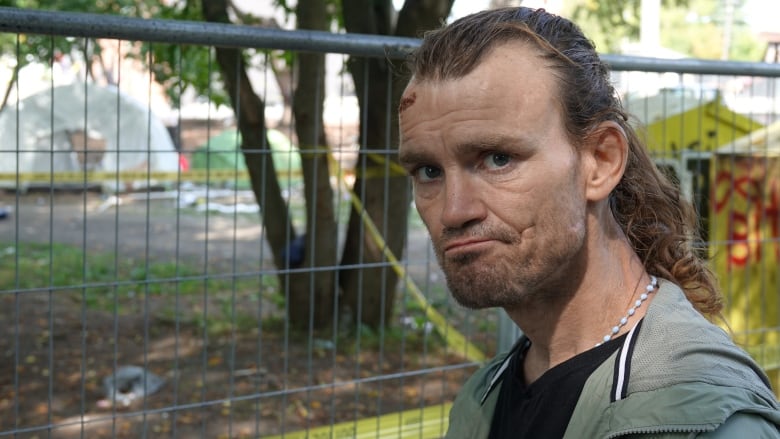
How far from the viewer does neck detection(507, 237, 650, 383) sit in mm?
1644

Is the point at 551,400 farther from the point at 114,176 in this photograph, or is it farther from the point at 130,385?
the point at 114,176

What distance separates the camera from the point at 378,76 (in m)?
6.01

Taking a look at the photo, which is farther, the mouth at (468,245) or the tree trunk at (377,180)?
the tree trunk at (377,180)

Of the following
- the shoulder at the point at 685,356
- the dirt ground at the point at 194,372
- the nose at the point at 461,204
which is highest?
the nose at the point at 461,204

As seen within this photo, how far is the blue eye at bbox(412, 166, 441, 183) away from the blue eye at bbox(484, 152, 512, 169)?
10 cm

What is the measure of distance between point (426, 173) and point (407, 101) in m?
0.14

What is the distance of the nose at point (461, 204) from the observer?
5.11 ft

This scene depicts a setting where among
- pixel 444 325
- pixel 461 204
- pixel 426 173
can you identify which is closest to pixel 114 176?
pixel 444 325

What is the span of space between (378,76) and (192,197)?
1338 centimetres

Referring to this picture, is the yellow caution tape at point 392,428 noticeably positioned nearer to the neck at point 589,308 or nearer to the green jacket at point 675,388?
the neck at point 589,308

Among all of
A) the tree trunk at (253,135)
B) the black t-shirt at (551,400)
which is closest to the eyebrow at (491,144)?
the black t-shirt at (551,400)

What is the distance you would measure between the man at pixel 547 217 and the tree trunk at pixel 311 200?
15.3ft

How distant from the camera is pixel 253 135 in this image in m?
6.37

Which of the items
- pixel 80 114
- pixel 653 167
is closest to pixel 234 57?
pixel 653 167
